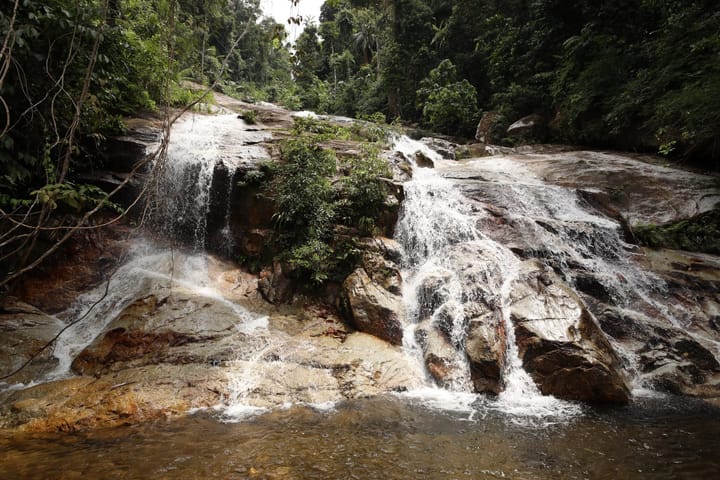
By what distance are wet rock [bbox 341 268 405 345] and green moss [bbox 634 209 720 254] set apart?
6.56 meters

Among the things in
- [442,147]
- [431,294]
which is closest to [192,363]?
[431,294]

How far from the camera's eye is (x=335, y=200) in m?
8.84

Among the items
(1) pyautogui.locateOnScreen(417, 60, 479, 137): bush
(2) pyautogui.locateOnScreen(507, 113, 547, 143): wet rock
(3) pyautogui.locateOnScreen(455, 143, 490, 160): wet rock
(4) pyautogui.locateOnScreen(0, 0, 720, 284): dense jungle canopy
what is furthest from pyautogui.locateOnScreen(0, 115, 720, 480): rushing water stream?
(1) pyautogui.locateOnScreen(417, 60, 479, 137): bush

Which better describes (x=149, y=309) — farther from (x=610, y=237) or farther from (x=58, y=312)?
(x=610, y=237)

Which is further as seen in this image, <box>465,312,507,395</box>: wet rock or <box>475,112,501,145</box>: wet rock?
<box>475,112,501,145</box>: wet rock

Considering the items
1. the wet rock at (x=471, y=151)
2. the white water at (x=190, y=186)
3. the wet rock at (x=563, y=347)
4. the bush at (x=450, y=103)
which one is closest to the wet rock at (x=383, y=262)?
the wet rock at (x=563, y=347)

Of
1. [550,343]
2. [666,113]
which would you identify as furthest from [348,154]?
[666,113]

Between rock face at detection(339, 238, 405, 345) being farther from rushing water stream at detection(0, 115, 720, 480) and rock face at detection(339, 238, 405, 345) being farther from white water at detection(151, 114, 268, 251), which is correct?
white water at detection(151, 114, 268, 251)

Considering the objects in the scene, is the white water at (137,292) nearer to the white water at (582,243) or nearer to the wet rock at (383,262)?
the wet rock at (383,262)

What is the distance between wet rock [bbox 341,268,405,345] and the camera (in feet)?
22.4

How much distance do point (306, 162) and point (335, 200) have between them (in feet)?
3.98

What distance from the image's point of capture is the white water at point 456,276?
535 cm

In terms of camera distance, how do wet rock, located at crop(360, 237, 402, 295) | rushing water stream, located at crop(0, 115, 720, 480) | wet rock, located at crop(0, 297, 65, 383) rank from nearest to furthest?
rushing water stream, located at crop(0, 115, 720, 480)
wet rock, located at crop(0, 297, 65, 383)
wet rock, located at crop(360, 237, 402, 295)

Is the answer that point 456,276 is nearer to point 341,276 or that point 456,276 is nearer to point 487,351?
point 487,351
